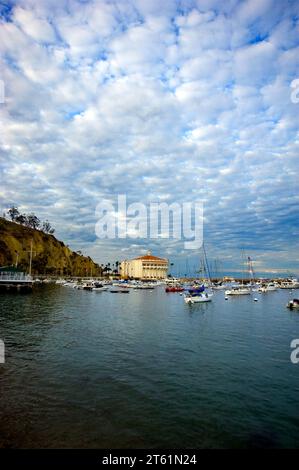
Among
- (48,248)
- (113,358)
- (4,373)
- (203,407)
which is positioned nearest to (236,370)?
(203,407)

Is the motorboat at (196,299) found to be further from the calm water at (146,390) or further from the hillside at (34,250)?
the hillside at (34,250)

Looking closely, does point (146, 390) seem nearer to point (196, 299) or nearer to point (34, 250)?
point (196, 299)

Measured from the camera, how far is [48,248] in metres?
181

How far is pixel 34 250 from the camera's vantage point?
168m

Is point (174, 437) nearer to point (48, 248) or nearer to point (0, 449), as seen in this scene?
point (0, 449)

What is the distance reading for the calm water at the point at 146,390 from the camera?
40.4 feet

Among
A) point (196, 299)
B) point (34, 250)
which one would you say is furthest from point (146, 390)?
point (34, 250)

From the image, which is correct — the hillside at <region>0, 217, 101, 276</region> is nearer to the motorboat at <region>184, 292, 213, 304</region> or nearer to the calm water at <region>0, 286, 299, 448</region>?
the motorboat at <region>184, 292, 213, 304</region>

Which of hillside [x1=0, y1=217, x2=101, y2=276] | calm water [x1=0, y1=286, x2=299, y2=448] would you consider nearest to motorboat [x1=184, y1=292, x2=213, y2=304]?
calm water [x1=0, y1=286, x2=299, y2=448]

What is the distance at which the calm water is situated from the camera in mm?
12305

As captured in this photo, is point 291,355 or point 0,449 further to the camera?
point 291,355
